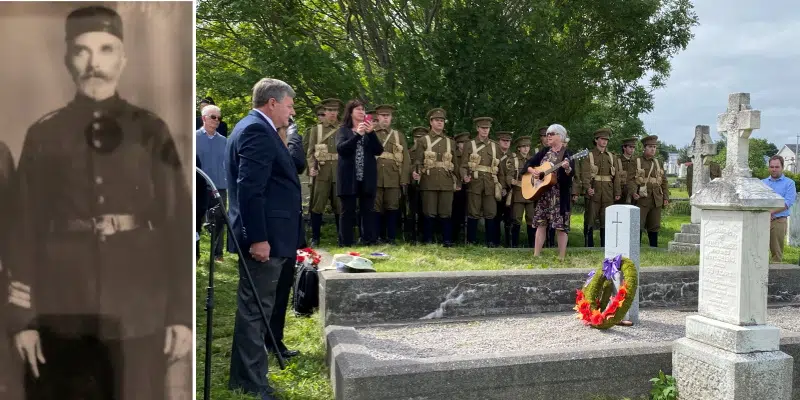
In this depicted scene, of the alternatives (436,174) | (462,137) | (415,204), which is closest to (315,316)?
(436,174)

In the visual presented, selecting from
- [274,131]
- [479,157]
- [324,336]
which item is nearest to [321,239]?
[479,157]

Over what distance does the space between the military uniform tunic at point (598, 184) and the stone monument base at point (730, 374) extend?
7.21 m

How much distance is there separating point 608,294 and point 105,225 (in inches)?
183

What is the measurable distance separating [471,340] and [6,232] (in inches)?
143

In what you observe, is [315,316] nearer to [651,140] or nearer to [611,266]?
[611,266]

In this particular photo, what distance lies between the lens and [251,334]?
407cm

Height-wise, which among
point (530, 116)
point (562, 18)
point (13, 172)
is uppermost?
point (562, 18)

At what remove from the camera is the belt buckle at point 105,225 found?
2613 millimetres

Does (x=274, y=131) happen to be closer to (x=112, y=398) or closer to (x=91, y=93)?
(x=91, y=93)

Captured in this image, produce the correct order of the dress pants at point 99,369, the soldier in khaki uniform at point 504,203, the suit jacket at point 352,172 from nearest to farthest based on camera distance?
the dress pants at point 99,369 → the suit jacket at point 352,172 → the soldier in khaki uniform at point 504,203

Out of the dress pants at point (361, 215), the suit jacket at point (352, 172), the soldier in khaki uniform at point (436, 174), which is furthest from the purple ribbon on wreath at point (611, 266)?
the soldier in khaki uniform at point (436, 174)

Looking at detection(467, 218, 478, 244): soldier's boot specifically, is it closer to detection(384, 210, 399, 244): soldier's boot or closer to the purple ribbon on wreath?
detection(384, 210, 399, 244): soldier's boot

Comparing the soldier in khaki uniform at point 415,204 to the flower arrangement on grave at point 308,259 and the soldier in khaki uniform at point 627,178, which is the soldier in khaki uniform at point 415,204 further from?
the flower arrangement on grave at point 308,259

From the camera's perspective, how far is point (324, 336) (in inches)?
212
